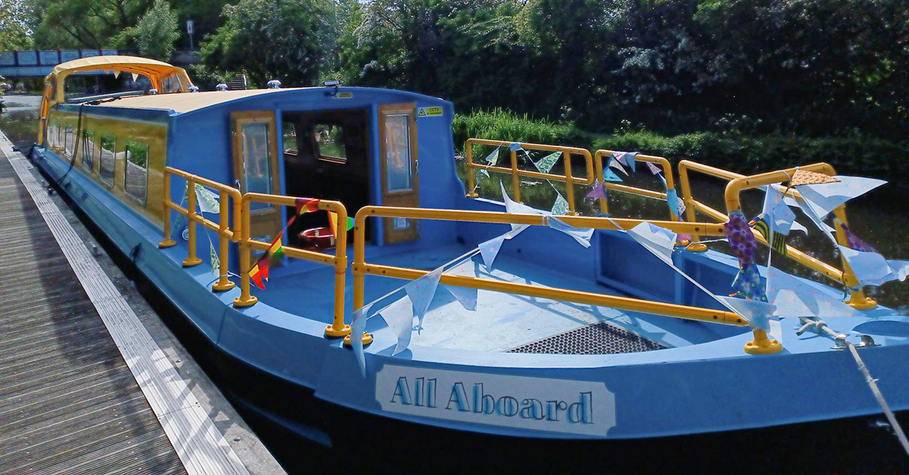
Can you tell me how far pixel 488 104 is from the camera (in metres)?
26.9

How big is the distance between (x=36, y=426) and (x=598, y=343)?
11.4 feet

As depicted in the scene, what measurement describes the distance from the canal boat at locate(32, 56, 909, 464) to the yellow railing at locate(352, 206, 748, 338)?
0.04ft

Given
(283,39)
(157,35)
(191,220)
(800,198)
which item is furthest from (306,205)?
(157,35)

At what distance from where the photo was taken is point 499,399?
3.53 m

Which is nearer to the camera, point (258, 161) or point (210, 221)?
point (210, 221)

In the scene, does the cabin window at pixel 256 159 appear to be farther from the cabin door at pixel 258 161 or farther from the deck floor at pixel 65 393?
the deck floor at pixel 65 393

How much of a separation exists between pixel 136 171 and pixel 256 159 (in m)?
1.87

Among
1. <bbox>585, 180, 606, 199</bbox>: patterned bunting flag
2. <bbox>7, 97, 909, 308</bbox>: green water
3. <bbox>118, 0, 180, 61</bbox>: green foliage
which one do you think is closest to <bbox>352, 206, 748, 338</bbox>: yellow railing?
<bbox>585, 180, 606, 199</bbox>: patterned bunting flag

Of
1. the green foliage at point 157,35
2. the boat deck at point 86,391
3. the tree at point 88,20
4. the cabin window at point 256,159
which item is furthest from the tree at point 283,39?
the cabin window at point 256,159

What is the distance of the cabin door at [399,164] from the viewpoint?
22.1ft

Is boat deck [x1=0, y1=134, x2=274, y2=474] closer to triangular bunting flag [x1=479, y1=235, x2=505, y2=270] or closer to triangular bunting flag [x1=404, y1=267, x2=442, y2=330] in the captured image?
triangular bunting flag [x1=404, y1=267, x2=442, y2=330]

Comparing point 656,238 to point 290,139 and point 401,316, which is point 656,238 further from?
point 290,139

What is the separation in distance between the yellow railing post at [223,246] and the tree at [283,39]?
28853 mm

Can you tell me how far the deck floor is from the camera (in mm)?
3908
